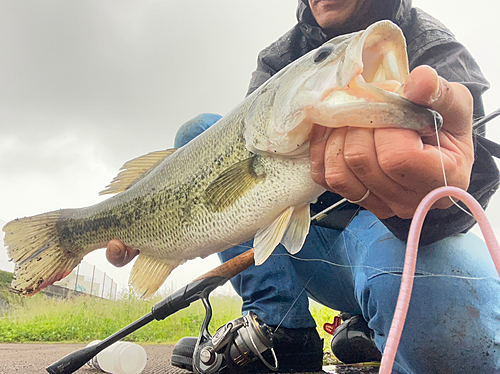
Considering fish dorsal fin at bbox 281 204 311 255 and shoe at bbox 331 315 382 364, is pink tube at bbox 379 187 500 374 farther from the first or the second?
shoe at bbox 331 315 382 364

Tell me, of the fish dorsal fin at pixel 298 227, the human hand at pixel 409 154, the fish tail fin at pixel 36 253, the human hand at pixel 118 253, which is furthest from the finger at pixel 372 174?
the fish tail fin at pixel 36 253

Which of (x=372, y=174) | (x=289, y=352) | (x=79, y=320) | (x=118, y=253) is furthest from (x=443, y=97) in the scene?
(x=79, y=320)

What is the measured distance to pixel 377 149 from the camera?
0.68 meters

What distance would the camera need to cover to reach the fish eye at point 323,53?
87cm

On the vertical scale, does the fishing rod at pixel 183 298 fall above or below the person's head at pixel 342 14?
below

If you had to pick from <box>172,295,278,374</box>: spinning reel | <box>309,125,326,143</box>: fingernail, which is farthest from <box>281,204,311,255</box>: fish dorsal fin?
<box>172,295,278,374</box>: spinning reel

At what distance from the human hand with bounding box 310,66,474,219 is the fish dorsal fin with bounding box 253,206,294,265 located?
23 centimetres

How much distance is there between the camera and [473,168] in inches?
33.6

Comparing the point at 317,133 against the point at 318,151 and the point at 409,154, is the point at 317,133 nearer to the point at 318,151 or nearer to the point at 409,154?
the point at 318,151

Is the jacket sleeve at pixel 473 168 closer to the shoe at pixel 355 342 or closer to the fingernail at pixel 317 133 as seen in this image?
the fingernail at pixel 317 133

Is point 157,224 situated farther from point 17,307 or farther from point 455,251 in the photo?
point 17,307

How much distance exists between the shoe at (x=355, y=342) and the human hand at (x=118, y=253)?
991mm

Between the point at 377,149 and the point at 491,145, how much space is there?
342 mm

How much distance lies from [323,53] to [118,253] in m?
1.16
